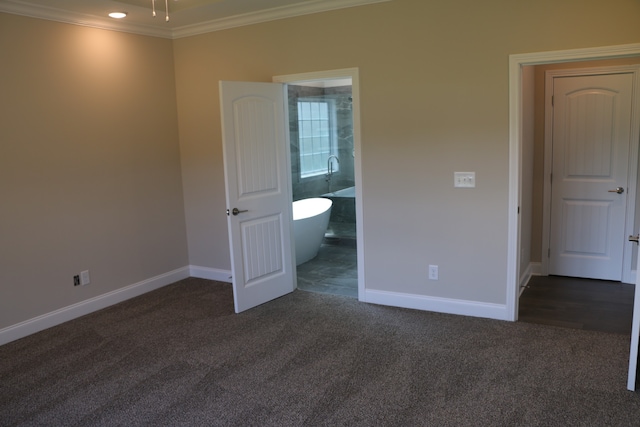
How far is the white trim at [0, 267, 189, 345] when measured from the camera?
3922mm

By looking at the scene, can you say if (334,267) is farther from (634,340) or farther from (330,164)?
(634,340)

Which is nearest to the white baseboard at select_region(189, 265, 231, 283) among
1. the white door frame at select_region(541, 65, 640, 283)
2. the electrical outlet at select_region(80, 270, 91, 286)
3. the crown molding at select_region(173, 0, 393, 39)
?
the electrical outlet at select_region(80, 270, 91, 286)

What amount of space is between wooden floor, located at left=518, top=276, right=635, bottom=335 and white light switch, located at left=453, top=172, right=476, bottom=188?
3.83ft

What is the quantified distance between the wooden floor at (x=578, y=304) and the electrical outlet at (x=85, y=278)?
372 centimetres

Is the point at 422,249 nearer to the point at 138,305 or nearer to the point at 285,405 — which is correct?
the point at 285,405

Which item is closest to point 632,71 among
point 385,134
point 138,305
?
point 385,134

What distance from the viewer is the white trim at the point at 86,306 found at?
154 inches

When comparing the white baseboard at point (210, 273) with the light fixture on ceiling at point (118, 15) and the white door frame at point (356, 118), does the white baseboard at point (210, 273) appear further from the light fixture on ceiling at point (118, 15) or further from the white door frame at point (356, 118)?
the light fixture on ceiling at point (118, 15)

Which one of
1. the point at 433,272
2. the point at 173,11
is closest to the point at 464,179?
the point at 433,272

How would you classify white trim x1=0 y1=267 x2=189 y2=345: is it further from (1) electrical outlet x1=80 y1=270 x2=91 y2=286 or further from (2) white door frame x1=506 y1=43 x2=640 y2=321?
(2) white door frame x1=506 y1=43 x2=640 y2=321

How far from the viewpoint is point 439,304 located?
4180 mm

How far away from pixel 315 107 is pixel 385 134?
3139 mm

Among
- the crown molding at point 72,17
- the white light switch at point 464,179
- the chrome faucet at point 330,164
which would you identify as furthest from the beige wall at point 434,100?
the chrome faucet at point 330,164

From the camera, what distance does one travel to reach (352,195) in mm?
7191
